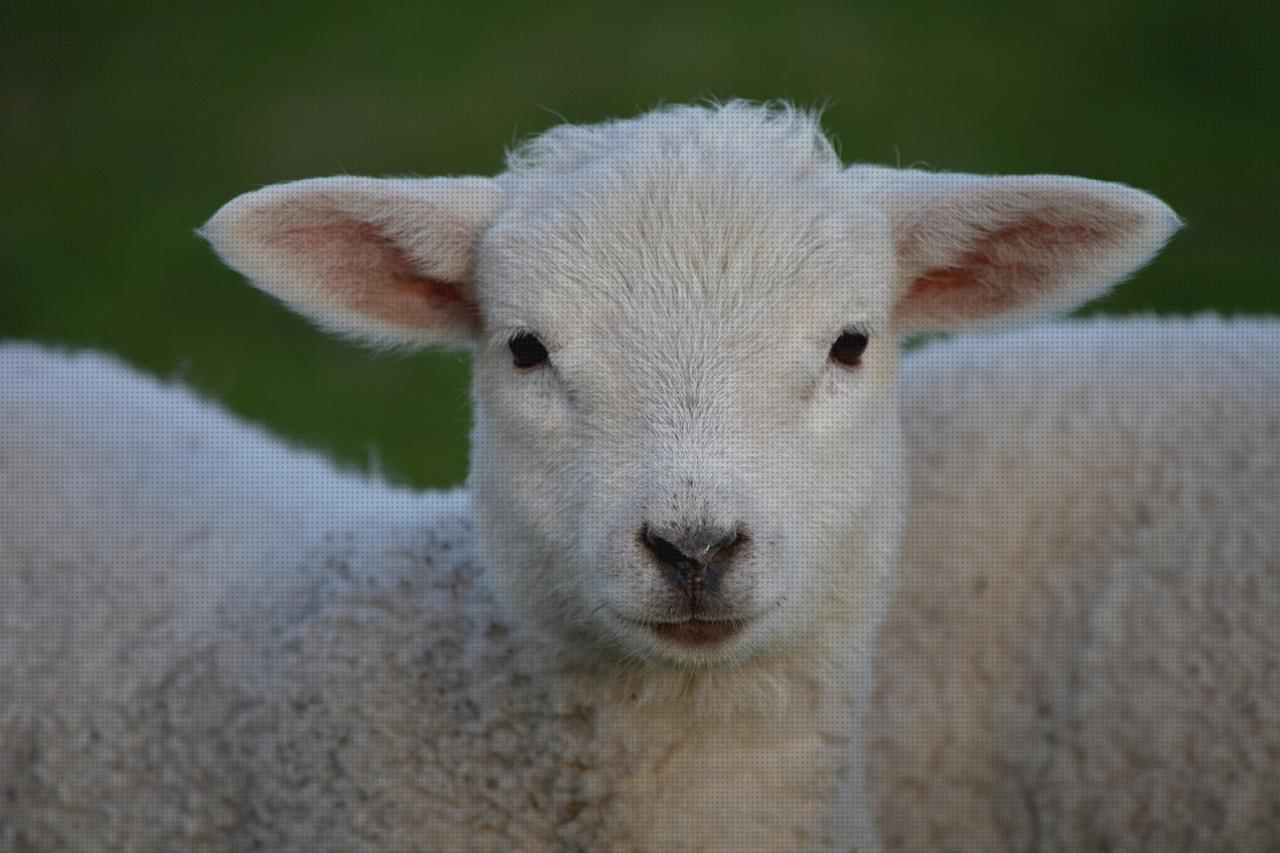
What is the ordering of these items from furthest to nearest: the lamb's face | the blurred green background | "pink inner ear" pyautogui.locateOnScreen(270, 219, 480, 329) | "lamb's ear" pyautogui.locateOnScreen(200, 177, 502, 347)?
the blurred green background
"pink inner ear" pyautogui.locateOnScreen(270, 219, 480, 329)
"lamb's ear" pyautogui.locateOnScreen(200, 177, 502, 347)
the lamb's face

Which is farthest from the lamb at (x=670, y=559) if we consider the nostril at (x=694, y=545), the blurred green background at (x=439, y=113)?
the blurred green background at (x=439, y=113)

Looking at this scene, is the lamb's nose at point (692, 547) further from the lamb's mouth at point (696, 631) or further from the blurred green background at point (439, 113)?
the blurred green background at point (439, 113)

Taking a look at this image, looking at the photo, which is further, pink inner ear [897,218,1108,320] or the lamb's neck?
pink inner ear [897,218,1108,320]

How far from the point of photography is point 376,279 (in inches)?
139

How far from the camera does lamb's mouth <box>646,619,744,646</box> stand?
291cm

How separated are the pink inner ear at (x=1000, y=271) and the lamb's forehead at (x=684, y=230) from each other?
0.31 m

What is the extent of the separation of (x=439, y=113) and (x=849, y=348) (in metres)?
9.85

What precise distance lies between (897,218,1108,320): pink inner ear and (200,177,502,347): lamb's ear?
1.13 meters

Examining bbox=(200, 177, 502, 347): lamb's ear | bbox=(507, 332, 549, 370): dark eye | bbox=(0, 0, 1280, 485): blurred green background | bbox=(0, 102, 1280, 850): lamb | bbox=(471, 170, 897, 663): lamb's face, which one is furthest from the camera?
bbox=(0, 0, 1280, 485): blurred green background

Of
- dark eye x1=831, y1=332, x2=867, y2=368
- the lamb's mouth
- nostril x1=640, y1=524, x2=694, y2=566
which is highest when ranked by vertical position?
dark eye x1=831, y1=332, x2=867, y2=368

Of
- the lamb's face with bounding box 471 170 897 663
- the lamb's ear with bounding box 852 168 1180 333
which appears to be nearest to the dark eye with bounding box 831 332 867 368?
the lamb's face with bounding box 471 170 897 663

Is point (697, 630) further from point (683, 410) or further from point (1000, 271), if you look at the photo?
point (1000, 271)

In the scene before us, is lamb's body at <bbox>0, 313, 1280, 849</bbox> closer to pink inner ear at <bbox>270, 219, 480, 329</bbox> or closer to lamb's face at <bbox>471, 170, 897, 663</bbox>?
lamb's face at <bbox>471, 170, 897, 663</bbox>

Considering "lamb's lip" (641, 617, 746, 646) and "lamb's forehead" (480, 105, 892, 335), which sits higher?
"lamb's forehead" (480, 105, 892, 335)
